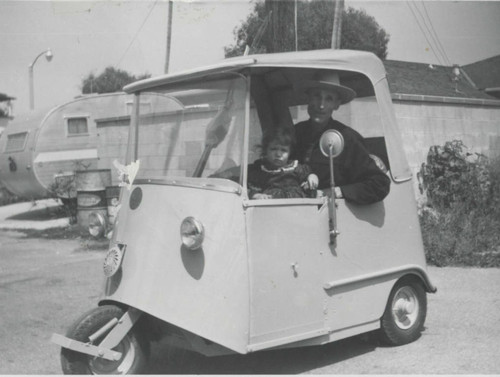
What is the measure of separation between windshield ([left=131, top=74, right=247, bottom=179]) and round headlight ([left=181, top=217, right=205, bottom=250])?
43cm

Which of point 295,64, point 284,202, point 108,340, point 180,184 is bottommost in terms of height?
point 108,340

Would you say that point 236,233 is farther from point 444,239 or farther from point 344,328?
point 444,239

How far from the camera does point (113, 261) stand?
167 inches

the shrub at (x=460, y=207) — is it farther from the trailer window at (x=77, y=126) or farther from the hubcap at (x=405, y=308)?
the trailer window at (x=77, y=126)

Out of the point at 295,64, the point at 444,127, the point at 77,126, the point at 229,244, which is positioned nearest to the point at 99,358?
the point at 229,244

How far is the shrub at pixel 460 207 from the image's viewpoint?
A: 8438 mm

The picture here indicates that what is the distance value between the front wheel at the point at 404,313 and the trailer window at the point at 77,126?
12.6 meters

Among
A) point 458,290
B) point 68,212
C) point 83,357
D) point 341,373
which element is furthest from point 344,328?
point 68,212

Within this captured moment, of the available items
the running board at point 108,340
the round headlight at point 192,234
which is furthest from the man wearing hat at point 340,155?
the running board at point 108,340

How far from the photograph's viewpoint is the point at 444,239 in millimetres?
8586

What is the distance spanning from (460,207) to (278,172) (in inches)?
238

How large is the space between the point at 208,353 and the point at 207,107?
5.45 feet

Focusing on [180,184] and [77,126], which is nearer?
[180,184]

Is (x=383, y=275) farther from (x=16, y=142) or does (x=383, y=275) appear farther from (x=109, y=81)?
(x=109, y=81)
